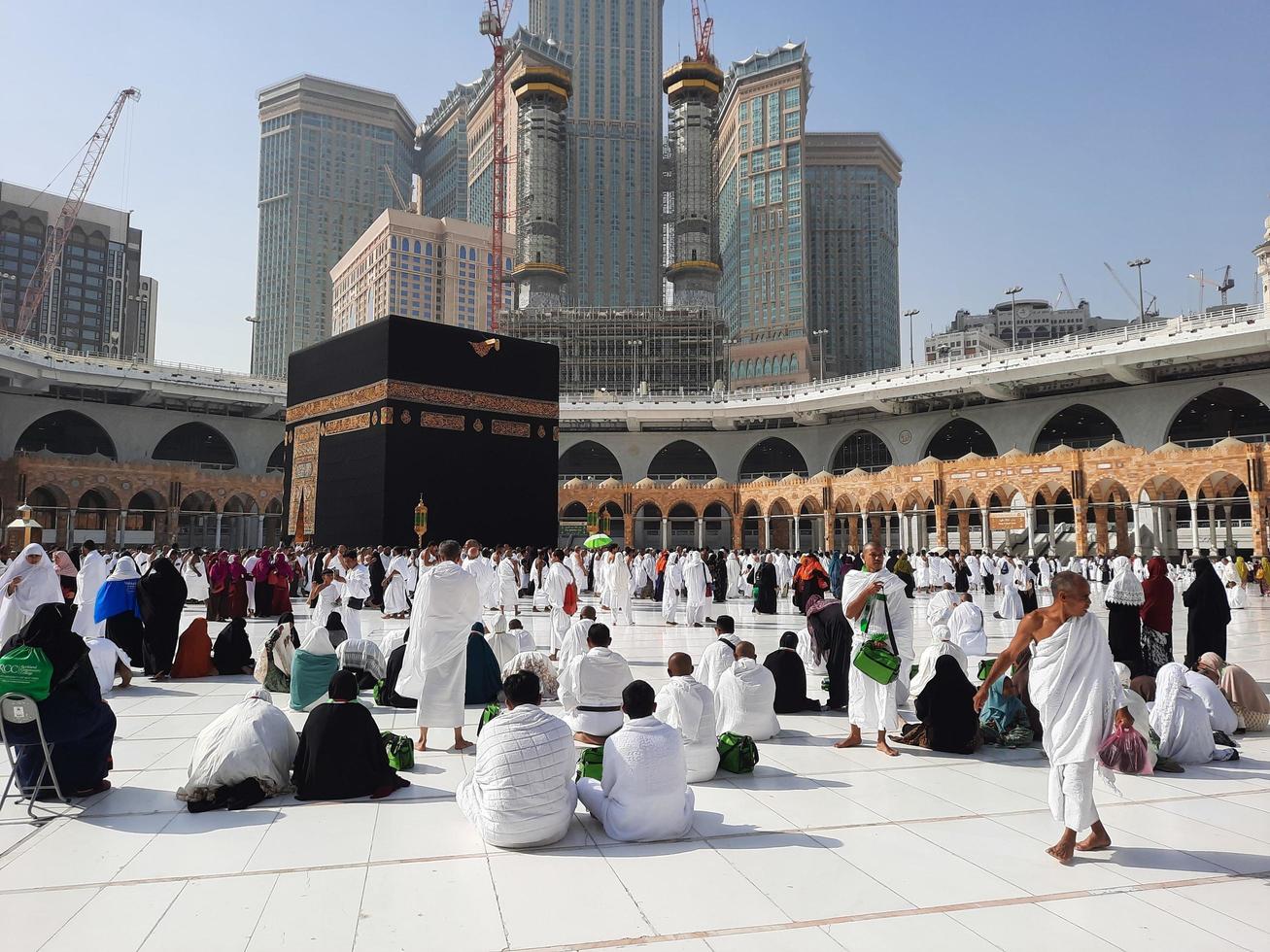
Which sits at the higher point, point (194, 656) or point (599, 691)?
point (599, 691)

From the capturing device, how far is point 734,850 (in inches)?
120

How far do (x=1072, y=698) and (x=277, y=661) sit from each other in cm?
536

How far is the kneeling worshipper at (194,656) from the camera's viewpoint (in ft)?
22.6

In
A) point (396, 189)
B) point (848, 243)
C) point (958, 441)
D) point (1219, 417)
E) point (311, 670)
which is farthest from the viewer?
point (396, 189)

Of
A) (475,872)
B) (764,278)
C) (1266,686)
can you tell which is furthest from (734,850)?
(764,278)

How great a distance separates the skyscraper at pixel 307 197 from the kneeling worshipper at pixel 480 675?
81.6 metres

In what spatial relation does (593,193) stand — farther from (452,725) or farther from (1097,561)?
(452,725)

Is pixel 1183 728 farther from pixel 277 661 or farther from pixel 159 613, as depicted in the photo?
pixel 159 613

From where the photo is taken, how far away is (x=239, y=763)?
3.56 meters

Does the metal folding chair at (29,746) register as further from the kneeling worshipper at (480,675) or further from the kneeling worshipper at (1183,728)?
the kneeling worshipper at (1183,728)

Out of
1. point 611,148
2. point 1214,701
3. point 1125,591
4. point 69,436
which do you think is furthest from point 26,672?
point 611,148

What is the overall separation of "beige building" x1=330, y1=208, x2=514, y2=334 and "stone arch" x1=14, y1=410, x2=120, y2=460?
1344 inches

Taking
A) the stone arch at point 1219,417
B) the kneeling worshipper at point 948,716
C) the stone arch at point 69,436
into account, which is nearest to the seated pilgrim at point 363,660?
the kneeling worshipper at point 948,716

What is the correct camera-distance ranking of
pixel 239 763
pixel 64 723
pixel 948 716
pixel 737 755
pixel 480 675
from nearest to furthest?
pixel 64 723 → pixel 239 763 → pixel 737 755 → pixel 948 716 → pixel 480 675
